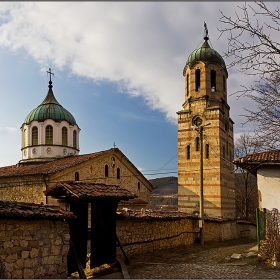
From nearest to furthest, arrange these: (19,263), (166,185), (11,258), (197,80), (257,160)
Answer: (11,258), (19,263), (257,160), (197,80), (166,185)

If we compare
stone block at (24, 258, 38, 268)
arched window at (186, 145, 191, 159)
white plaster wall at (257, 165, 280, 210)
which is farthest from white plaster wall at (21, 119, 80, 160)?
stone block at (24, 258, 38, 268)

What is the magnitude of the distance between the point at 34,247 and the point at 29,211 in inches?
32.0

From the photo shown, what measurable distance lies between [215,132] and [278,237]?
16.4 m

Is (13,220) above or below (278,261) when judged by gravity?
above

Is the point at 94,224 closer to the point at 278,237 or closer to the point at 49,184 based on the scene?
the point at 278,237

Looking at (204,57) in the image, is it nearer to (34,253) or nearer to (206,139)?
(206,139)

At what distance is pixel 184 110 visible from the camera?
27531 millimetres

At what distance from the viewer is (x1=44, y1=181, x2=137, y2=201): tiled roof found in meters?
8.80

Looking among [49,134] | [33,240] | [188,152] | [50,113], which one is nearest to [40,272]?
[33,240]

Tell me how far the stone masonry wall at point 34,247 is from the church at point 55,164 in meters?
12.8

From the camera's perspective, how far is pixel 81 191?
895cm

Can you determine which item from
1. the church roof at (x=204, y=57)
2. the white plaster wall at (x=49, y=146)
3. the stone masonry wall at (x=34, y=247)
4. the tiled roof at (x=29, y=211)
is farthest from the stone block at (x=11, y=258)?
the church roof at (x=204, y=57)

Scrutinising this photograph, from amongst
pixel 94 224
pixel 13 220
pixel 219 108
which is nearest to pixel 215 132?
pixel 219 108

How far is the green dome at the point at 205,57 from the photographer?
27109 mm
